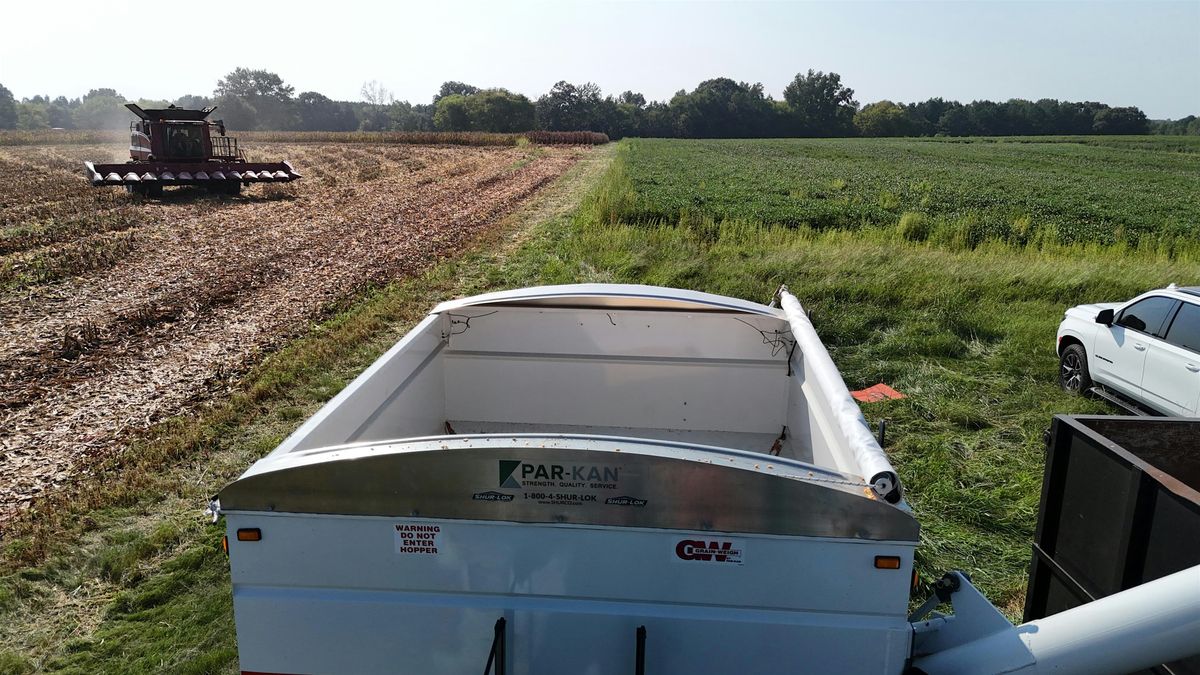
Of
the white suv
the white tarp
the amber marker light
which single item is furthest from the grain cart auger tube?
the amber marker light

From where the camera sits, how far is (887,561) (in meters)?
2.76

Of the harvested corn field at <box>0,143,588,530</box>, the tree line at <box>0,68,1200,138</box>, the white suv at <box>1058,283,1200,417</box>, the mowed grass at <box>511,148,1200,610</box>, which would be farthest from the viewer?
the tree line at <box>0,68,1200,138</box>

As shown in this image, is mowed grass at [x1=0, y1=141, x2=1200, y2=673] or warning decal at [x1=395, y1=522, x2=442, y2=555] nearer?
warning decal at [x1=395, y1=522, x2=442, y2=555]

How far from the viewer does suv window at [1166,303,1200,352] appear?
25.5 ft

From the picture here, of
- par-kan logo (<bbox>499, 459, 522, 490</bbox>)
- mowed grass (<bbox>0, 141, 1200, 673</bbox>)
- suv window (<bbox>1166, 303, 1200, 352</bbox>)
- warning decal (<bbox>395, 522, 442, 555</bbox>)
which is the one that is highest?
par-kan logo (<bbox>499, 459, 522, 490</bbox>)

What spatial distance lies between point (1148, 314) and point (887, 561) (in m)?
7.32

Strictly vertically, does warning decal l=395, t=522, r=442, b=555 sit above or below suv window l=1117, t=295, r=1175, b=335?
above

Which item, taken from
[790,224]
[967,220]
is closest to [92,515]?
[790,224]

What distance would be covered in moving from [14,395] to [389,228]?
11413mm

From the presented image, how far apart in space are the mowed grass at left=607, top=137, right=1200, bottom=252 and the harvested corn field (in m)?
5.08

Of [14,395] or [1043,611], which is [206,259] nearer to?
[14,395]

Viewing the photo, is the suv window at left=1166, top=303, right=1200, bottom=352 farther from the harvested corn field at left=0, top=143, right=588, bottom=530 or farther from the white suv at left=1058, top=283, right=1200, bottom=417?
the harvested corn field at left=0, top=143, right=588, bottom=530

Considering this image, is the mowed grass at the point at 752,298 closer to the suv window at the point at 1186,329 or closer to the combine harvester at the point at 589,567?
the suv window at the point at 1186,329

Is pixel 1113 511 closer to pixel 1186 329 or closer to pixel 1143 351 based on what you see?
pixel 1186 329
